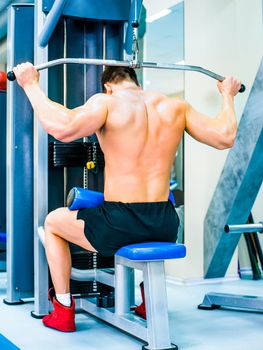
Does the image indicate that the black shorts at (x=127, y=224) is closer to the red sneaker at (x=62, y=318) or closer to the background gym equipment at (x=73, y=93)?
the red sneaker at (x=62, y=318)

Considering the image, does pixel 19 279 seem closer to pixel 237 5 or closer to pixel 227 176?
pixel 227 176

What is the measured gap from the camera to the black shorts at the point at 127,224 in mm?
3158

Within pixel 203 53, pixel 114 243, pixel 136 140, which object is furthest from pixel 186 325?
pixel 203 53

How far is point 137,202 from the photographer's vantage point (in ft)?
10.5

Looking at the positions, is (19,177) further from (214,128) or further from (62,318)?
(214,128)

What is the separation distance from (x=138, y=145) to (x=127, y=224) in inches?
18.2

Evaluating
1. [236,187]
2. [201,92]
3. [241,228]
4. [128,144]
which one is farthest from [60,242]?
[201,92]

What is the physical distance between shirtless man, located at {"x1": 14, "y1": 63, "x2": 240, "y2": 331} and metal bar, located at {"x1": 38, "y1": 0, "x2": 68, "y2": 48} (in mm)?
591

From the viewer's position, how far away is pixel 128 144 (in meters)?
3.18

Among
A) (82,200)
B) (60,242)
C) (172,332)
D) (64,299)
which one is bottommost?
(172,332)

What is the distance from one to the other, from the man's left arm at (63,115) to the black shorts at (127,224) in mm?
476

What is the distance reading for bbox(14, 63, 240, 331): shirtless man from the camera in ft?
→ 10.3

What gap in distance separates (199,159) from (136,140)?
2518mm

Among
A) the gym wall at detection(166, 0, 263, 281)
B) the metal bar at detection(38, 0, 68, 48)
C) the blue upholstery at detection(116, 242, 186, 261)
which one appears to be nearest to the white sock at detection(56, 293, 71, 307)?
the blue upholstery at detection(116, 242, 186, 261)
